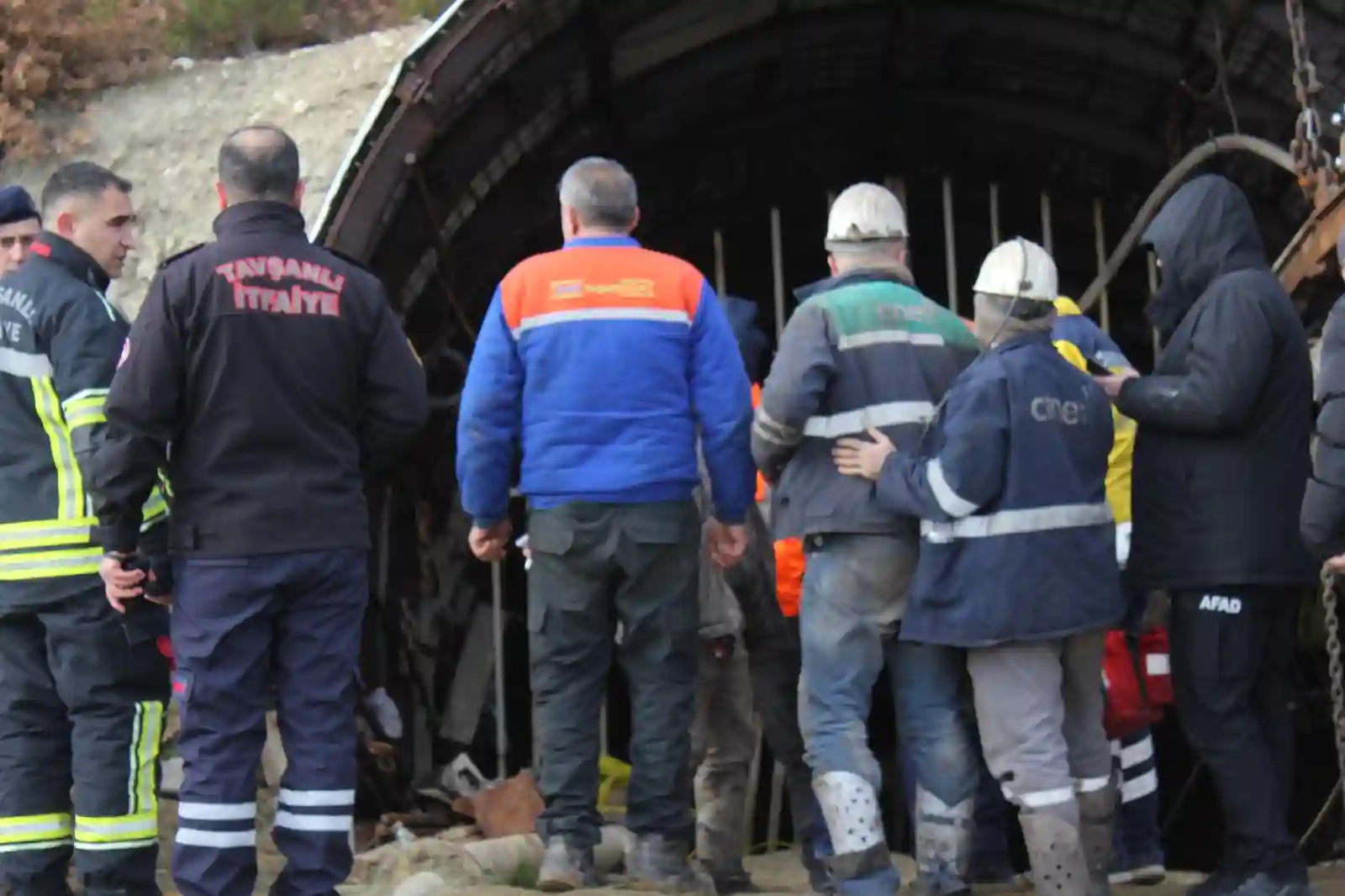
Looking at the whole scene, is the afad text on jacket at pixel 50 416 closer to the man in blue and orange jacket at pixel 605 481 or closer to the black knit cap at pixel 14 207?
the black knit cap at pixel 14 207

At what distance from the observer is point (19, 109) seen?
34.4 ft

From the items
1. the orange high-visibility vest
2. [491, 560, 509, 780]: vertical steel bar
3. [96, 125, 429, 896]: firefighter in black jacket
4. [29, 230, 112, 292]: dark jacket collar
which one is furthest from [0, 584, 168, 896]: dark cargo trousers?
[491, 560, 509, 780]: vertical steel bar

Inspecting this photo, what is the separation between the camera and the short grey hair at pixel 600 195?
535 cm

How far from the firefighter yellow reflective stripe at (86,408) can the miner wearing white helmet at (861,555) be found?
1800 millimetres

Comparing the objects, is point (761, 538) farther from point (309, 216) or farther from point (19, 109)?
point (19, 109)

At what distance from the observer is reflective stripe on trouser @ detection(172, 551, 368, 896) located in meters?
4.45

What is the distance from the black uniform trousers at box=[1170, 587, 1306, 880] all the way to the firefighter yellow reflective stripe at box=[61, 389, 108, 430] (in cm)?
302

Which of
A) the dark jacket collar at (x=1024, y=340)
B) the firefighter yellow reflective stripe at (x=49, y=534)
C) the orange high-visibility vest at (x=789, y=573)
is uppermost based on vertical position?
the dark jacket collar at (x=1024, y=340)

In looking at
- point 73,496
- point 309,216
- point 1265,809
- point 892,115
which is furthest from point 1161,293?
point 309,216

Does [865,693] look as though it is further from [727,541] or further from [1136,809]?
[1136,809]

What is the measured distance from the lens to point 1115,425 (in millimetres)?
5770

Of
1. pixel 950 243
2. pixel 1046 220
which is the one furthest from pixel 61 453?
pixel 1046 220

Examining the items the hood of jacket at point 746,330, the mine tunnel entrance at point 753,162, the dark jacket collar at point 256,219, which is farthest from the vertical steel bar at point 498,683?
the dark jacket collar at point 256,219

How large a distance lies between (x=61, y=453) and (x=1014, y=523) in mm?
2635
